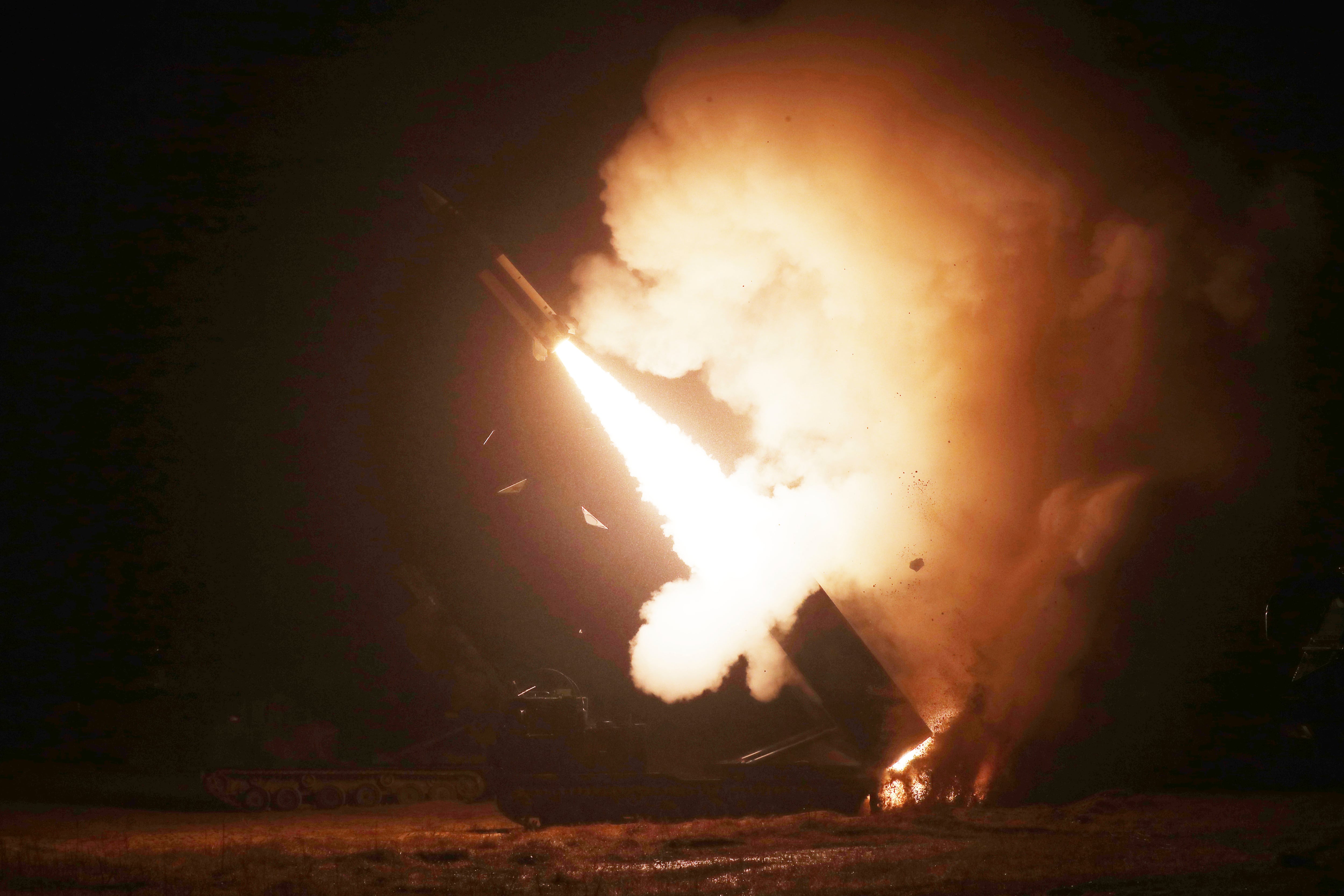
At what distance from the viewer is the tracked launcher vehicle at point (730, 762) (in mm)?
14477

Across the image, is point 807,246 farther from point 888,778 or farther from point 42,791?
point 42,791

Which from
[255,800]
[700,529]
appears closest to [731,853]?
[700,529]

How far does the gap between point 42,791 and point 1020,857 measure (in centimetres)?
1585

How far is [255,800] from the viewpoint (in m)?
16.8

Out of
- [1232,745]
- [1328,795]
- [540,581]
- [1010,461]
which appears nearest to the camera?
[1328,795]

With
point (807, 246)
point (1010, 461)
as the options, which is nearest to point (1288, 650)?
A: point (1010, 461)

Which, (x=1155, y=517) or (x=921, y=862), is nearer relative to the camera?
(x=921, y=862)

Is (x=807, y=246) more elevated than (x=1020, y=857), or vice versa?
(x=807, y=246)

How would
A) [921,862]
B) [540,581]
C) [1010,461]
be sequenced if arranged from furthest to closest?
[540,581] → [1010,461] → [921,862]

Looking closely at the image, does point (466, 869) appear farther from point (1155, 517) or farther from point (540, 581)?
point (1155, 517)

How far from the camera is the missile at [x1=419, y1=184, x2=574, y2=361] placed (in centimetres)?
1534

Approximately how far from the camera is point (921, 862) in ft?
35.3

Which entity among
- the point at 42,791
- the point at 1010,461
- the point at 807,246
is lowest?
the point at 42,791

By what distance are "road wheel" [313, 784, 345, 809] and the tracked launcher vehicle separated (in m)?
3.73
